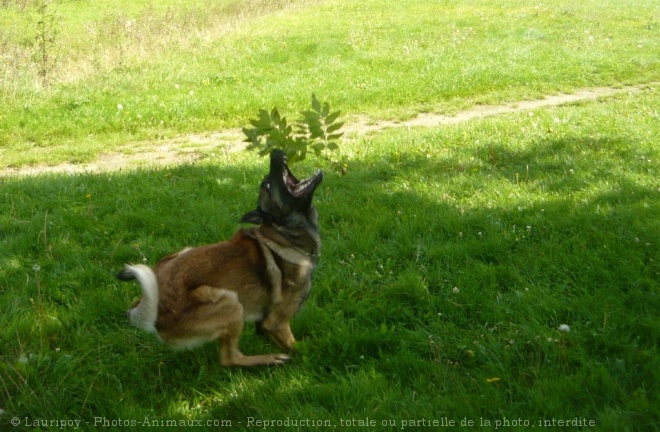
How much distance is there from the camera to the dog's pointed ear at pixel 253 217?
3912 mm

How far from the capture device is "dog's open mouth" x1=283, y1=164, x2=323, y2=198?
4043 mm

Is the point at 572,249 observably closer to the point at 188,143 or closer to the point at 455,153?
the point at 455,153

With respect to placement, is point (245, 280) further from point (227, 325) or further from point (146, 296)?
point (146, 296)

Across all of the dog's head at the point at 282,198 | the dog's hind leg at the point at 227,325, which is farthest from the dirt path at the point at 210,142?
the dog's hind leg at the point at 227,325

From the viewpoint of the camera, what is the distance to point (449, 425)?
3068mm

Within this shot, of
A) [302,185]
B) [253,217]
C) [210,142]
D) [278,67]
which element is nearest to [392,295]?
[302,185]

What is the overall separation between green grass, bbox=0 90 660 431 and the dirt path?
156 cm

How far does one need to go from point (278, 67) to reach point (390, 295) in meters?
10.2

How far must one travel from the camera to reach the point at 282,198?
13.4 ft

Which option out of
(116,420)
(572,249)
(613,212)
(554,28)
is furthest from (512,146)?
(554,28)

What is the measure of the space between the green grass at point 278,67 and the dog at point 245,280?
5.95 metres

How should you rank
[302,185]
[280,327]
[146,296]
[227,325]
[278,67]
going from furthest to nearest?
[278,67] → [302,185] → [280,327] → [227,325] → [146,296]

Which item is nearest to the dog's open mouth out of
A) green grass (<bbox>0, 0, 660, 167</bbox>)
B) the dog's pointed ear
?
the dog's pointed ear

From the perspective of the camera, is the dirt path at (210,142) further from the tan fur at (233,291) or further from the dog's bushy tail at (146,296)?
the dog's bushy tail at (146,296)
